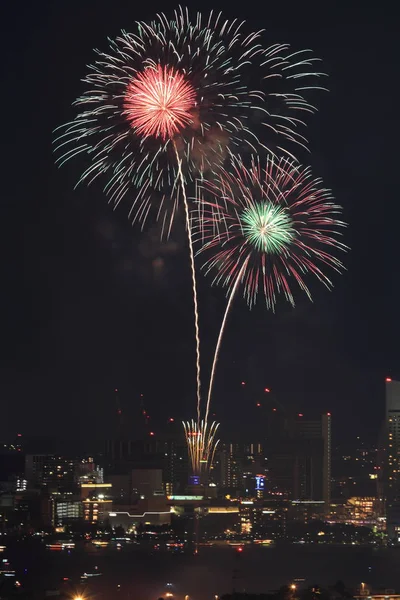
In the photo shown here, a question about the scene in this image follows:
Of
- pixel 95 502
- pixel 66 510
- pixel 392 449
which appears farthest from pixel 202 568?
pixel 392 449

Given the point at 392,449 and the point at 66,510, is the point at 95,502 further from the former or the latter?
the point at 392,449

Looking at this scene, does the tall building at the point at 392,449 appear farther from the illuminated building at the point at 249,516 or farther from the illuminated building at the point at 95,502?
the illuminated building at the point at 95,502

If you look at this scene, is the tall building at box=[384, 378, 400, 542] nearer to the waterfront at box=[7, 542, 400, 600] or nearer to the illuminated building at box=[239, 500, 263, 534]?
the illuminated building at box=[239, 500, 263, 534]

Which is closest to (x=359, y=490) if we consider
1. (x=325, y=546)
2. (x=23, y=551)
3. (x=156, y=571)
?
(x=325, y=546)

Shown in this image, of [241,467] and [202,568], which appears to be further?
[241,467]

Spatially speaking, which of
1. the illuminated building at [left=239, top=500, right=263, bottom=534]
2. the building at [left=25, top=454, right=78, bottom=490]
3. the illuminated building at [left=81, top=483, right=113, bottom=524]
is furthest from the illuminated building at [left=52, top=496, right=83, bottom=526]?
the illuminated building at [left=239, top=500, right=263, bottom=534]

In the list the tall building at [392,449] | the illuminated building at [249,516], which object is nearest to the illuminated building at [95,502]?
the illuminated building at [249,516]

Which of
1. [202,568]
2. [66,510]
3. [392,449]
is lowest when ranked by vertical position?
[202,568]
